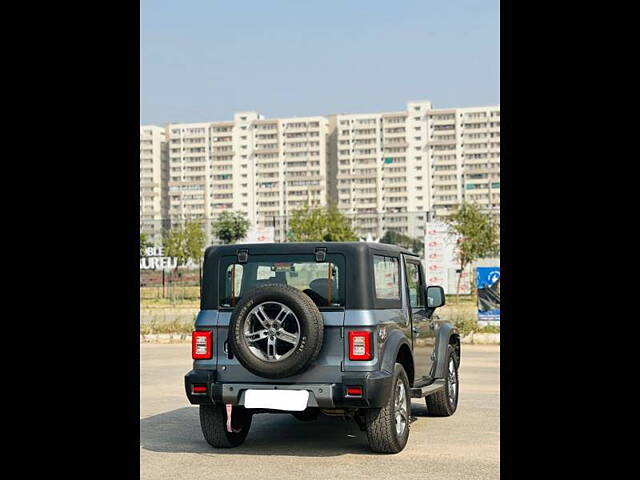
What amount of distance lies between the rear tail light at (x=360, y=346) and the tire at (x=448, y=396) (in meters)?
2.82

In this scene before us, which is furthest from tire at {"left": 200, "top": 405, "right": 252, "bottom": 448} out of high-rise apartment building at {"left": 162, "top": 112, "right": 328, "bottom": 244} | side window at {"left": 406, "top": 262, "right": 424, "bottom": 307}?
high-rise apartment building at {"left": 162, "top": 112, "right": 328, "bottom": 244}

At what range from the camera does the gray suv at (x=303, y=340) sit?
8180 millimetres

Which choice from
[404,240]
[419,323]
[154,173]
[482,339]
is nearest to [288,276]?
[419,323]

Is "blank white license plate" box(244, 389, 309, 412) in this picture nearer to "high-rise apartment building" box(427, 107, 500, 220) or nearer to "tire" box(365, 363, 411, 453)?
"tire" box(365, 363, 411, 453)

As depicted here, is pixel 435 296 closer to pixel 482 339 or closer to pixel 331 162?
pixel 482 339

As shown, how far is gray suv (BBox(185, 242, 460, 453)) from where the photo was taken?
8180mm

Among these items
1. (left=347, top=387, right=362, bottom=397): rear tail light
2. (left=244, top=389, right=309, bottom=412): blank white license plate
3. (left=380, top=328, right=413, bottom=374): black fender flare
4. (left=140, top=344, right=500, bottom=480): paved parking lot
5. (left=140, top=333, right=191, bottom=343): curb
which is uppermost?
(left=380, top=328, right=413, bottom=374): black fender flare

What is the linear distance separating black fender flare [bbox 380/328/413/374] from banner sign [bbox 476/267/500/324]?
1550 centimetres

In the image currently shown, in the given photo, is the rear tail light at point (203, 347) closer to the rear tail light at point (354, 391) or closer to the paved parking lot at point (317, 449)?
the paved parking lot at point (317, 449)

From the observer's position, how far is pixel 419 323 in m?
10.1

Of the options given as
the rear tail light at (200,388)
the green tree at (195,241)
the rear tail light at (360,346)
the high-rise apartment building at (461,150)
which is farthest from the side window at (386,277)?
the high-rise apartment building at (461,150)
